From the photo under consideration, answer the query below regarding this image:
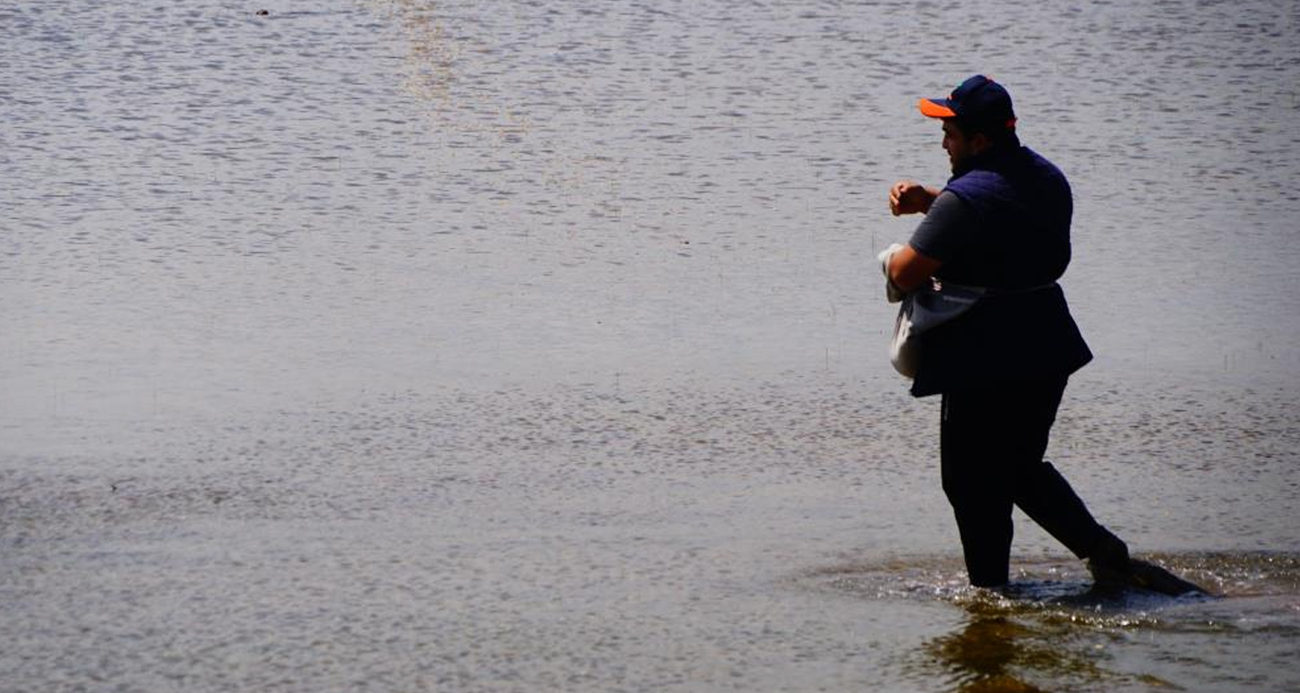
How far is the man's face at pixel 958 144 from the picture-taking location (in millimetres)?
5961

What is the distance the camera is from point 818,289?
9703mm

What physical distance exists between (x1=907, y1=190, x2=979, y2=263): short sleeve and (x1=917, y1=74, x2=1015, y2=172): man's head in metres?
0.20

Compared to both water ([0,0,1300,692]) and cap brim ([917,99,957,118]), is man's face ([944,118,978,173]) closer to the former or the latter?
Result: cap brim ([917,99,957,118])

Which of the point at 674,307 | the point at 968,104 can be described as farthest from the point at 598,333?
the point at 968,104

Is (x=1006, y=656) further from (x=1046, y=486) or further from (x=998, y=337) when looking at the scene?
(x=998, y=337)

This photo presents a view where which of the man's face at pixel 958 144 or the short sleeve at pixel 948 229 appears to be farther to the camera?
the man's face at pixel 958 144

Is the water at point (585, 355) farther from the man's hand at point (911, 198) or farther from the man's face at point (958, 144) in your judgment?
the man's face at point (958, 144)

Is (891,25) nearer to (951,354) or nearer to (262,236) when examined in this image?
(262,236)

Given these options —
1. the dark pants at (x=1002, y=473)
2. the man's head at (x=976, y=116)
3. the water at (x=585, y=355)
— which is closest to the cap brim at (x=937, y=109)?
the man's head at (x=976, y=116)

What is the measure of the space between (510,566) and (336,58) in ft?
27.6

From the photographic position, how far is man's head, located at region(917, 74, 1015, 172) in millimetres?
5902

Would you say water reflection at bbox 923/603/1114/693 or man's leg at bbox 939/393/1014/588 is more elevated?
man's leg at bbox 939/393/1014/588

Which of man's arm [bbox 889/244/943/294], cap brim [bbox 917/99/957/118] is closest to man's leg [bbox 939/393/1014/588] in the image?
man's arm [bbox 889/244/943/294]

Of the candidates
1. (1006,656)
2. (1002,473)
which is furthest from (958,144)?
(1006,656)
